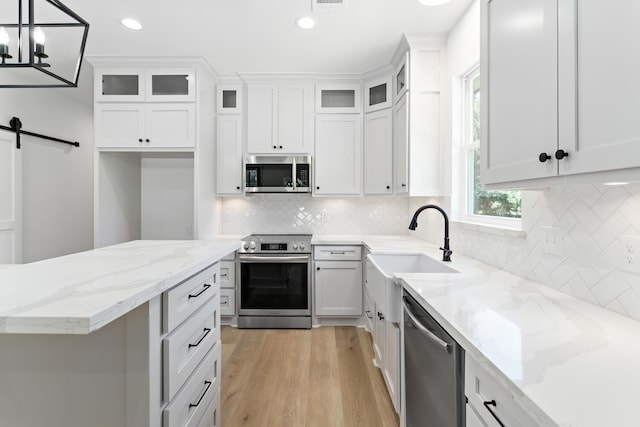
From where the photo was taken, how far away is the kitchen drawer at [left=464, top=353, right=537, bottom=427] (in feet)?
2.23

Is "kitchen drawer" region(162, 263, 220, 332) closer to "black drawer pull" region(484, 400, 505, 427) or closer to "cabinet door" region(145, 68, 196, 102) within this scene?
"black drawer pull" region(484, 400, 505, 427)

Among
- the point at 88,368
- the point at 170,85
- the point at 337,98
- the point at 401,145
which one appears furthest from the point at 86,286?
the point at 337,98

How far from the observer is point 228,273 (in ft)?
10.4

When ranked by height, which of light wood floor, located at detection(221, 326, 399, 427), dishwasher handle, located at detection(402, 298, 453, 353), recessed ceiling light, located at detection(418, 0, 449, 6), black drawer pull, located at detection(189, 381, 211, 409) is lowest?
light wood floor, located at detection(221, 326, 399, 427)

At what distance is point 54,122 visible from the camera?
3.63 meters

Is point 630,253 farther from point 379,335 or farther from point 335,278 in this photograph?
point 335,278

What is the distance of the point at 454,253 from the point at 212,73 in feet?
9.76

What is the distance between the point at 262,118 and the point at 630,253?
10.2 ft

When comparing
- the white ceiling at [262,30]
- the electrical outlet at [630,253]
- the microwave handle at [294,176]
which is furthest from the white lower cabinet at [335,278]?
the electrical outlet at [630,253]

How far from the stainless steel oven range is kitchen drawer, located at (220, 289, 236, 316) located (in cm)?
8

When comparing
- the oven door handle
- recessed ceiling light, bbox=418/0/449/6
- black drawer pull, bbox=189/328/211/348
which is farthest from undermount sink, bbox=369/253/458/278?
recessed ceiling light, bbox=418/0/449/6

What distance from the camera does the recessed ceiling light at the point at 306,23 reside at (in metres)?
2.32

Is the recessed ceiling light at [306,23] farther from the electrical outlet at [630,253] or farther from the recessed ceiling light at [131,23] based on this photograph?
the electrical outlet at [630,253]

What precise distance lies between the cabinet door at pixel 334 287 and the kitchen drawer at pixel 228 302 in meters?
0.86
